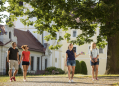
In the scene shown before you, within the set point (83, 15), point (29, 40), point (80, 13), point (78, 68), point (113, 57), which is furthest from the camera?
point (29, 40)

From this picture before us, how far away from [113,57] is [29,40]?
70.4 feet

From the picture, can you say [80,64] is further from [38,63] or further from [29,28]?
[29,28]

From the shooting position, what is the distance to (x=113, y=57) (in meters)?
18.5

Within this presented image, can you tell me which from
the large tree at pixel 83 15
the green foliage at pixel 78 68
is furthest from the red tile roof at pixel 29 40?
the large tree at pixel 83 15

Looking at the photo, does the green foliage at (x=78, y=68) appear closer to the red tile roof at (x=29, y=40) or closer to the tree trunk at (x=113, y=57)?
the red tile roof at (x=29, y=40)

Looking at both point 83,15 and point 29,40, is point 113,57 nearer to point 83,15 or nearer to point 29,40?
point 83,15

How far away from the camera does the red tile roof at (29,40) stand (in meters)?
35.2

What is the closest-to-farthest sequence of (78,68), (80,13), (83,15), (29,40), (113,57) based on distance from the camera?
(83,15) < (80,13) < (113,57) < (78,68) < (29,40)

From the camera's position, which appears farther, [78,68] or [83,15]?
[78,68]

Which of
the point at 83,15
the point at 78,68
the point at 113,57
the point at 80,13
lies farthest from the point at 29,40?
the point at 83,15

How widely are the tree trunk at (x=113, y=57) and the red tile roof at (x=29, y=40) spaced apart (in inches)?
686

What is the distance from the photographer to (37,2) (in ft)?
55.2

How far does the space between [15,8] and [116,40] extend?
329 inches

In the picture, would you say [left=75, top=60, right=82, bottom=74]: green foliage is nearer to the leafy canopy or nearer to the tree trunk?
the leafy canopy
